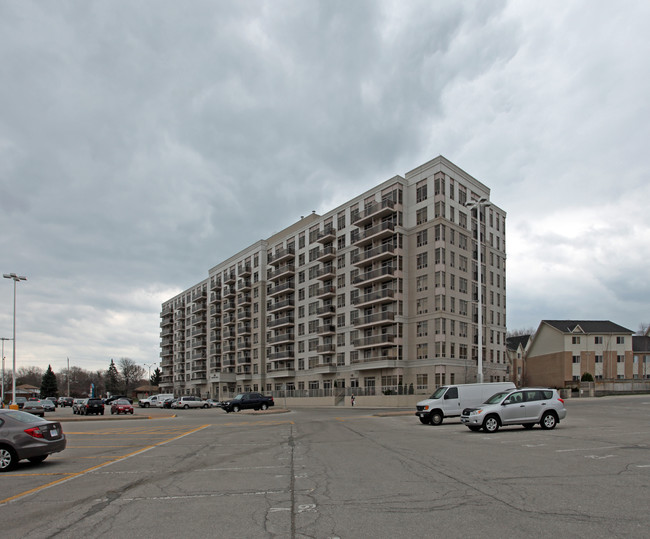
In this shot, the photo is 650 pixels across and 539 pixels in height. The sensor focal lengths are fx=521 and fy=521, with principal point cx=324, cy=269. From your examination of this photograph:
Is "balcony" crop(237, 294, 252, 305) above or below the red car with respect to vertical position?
above

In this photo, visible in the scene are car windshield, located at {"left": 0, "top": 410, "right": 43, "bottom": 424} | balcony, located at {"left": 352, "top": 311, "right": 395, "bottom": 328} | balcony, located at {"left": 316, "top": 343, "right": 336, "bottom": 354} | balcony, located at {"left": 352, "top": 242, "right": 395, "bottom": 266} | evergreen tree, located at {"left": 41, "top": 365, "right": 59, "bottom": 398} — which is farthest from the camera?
evergreen tree, located at {"left": 41, "top": 365, "right": 59, "bottom": 398}

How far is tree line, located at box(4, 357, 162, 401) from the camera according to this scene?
140 metres

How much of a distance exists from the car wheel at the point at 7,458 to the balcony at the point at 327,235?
61524 millimetres

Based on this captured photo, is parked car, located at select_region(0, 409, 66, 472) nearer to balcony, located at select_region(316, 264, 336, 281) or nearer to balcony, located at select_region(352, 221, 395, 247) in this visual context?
balcony, located at select_region(352, 221, 395, 247)

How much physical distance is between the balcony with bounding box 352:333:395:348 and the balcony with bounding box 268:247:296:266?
22783 mm

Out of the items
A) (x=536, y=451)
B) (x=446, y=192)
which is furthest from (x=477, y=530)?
(x=446, y=192)

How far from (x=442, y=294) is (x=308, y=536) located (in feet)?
175

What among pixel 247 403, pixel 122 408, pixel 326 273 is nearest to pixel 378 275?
pixel 326 273

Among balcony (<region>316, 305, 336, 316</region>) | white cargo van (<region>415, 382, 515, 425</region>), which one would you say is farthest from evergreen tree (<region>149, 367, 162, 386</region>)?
white cargo van (<region>415, 382, 515, 425</region>)

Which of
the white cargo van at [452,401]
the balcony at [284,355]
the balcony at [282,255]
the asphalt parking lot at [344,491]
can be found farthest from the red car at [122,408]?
the asphalt parking lot at [344,491]

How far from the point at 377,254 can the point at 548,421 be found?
43274 mm

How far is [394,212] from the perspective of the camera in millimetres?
63031

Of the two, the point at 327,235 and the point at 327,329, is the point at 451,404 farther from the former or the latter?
the point at 327,235

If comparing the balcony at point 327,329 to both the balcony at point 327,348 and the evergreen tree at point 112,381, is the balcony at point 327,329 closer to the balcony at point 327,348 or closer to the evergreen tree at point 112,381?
the balcony at point 327,348
